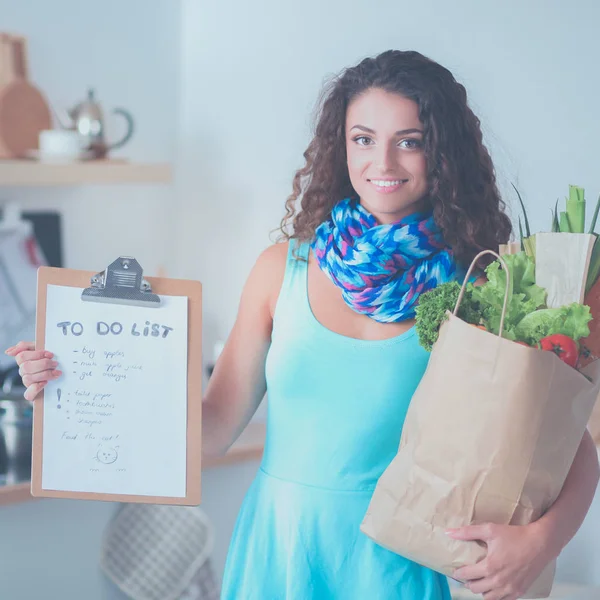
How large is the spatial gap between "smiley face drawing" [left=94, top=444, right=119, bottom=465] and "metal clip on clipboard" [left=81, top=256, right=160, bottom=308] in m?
0.21

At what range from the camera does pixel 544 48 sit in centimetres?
183

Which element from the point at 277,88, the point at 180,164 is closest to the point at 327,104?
the point at 277,88

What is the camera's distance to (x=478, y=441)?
3.29 ft

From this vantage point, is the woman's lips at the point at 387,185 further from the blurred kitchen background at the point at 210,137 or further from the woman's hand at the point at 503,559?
the blurred kitchen background at the point at 210,137

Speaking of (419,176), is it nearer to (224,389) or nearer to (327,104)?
(327,104)

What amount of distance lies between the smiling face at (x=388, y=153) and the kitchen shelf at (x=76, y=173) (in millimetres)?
1223

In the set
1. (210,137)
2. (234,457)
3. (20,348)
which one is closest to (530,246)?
(20,348)

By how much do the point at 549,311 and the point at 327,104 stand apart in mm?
526

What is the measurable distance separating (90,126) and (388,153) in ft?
4.45

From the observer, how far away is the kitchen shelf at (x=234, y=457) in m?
1.93

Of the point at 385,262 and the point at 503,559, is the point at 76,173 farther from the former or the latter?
the point at 503,559

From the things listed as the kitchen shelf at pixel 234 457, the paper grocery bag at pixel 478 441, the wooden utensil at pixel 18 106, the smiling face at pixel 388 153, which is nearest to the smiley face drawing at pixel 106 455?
the paper grocery bag at pixel 478 441

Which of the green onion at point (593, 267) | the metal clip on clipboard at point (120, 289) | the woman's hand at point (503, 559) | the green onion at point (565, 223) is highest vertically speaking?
the green onion at point (565, 223)

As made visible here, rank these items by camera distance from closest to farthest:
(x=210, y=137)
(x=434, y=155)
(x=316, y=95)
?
(x=434, y=155) → (x=316, y=95) → (x=210, y=137)
